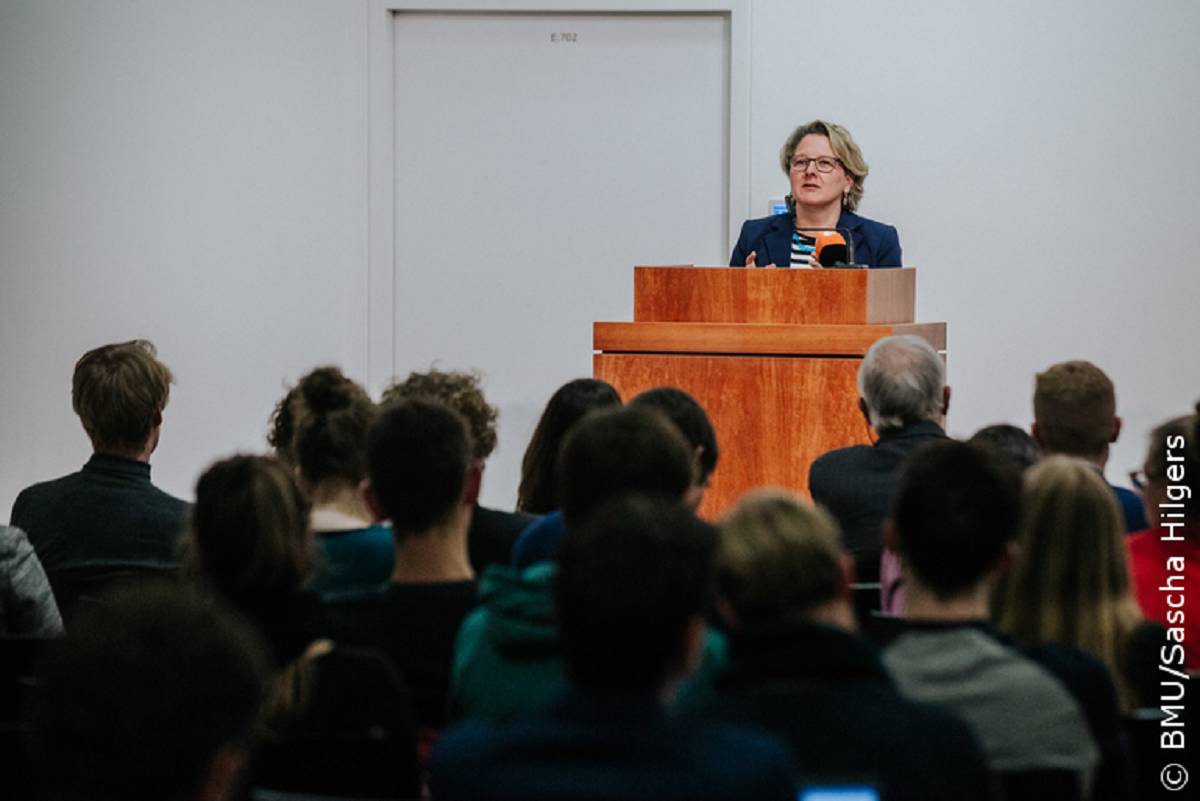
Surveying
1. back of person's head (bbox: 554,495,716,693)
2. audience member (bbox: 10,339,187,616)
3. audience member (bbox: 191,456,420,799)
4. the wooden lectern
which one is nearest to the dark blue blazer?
the wooden lectern

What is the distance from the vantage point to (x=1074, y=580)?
5.96ft

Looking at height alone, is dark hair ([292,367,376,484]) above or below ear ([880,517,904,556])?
above

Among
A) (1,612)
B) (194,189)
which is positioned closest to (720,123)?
(194,189)

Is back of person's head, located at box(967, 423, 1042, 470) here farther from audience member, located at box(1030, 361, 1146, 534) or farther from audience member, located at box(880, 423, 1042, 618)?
audience member, located at box(1030, 361, 1146, 534)

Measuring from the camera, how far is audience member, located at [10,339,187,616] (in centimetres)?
257

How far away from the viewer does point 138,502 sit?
2.61m

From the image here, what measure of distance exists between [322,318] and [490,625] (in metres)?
4.07

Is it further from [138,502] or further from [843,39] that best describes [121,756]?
[843,39]

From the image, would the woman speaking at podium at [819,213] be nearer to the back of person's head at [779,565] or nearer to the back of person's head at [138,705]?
the back of person's head at [779,565]

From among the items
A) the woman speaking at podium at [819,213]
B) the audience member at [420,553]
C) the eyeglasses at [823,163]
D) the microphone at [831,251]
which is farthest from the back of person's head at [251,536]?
the eyeglasses at [823,163]

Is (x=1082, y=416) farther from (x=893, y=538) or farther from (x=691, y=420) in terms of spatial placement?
(x=893, y=538)

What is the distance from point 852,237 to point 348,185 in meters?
Result: 2.18

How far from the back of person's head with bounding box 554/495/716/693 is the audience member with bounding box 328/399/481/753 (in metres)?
0.71

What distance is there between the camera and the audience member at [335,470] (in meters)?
2.28
